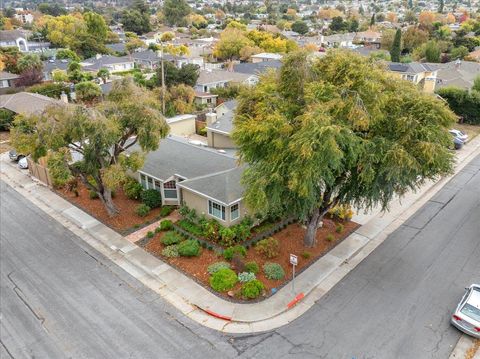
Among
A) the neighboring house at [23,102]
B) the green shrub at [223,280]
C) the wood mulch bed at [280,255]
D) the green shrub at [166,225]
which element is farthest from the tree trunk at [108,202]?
the neighboring house at [23,102]

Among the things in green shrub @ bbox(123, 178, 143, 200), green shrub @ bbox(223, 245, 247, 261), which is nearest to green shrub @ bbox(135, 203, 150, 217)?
green shrub @ bbox(123, 178, 143, 200)

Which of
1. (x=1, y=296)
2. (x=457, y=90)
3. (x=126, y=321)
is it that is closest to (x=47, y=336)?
(x=126, y=321)

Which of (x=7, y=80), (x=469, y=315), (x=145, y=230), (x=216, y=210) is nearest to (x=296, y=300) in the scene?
(x=469, y=315)

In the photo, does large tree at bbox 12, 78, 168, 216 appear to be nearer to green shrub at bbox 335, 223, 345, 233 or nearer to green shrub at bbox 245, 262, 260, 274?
green shrub at bbox 245, 262, 260, 274

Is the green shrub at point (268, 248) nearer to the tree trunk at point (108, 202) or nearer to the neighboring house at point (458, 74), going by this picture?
the tree trunk at point (108, 202)

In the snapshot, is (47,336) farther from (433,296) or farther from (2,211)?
(433,296)
